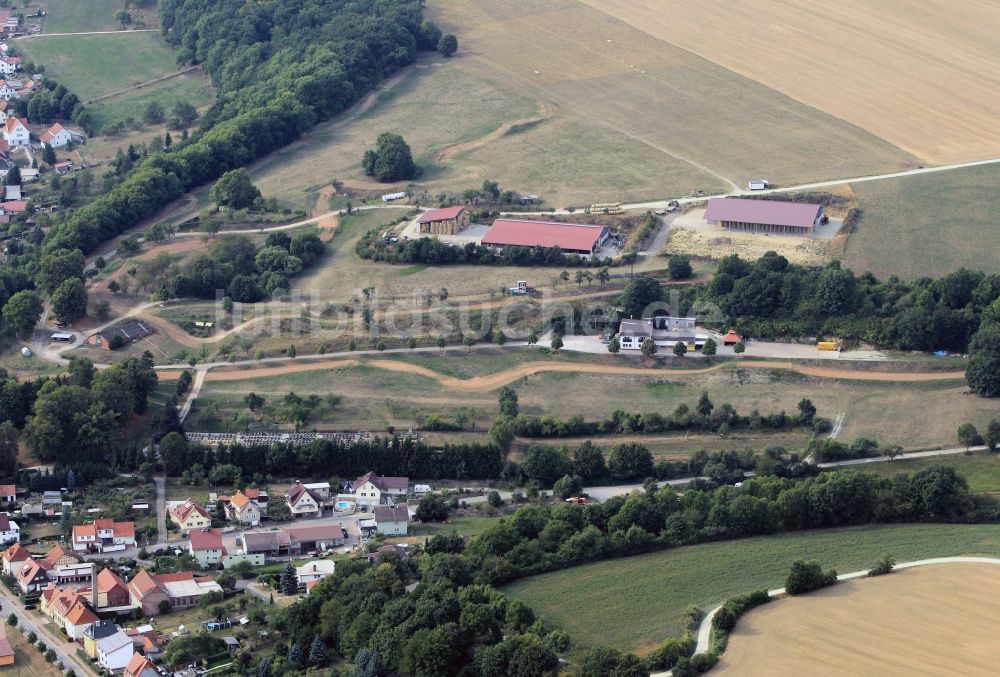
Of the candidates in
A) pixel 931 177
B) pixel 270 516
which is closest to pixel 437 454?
pixel 270 516

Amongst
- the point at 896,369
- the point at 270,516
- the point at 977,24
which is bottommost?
the point at 270,516

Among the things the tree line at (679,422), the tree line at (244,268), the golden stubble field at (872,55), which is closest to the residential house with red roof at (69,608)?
the tree line at (679,422)

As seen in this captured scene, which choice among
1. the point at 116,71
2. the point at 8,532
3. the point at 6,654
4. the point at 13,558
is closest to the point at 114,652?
the point at 6,654

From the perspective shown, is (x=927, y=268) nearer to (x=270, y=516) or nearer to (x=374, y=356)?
(x=374, y=356)

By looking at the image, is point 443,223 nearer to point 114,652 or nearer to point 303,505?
point 303,505

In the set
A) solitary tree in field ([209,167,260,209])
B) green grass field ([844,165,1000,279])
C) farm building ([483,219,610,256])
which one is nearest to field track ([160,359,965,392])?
green grass field ([844,165,1000,279])

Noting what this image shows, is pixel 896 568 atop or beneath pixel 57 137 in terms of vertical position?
atop
